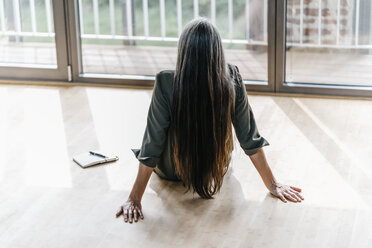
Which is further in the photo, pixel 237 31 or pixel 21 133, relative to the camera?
pixel 237 31

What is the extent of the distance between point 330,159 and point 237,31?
145 cm

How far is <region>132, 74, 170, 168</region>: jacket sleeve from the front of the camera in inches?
105

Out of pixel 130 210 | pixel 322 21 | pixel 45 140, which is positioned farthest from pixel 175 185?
pixel 322 21

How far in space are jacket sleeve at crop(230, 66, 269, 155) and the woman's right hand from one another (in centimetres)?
53

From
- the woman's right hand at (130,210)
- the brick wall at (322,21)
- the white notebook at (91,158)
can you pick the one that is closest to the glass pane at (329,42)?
the brick wall at (322,21)

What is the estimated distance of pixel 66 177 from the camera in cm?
311

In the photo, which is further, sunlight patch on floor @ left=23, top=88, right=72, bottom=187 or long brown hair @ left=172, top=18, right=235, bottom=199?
sunlight patch on floor @ left=23, top=88, right=72, bottom=187

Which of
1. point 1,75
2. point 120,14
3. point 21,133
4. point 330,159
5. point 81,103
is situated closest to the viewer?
point 330,159

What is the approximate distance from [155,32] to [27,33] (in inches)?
38.7

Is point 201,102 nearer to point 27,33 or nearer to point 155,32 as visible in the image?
point 155,32

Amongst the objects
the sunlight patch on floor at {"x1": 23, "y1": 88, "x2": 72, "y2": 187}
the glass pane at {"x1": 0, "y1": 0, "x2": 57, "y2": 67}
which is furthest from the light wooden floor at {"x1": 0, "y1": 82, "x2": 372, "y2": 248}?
the glass pane at {"x1": 0, "y1": 0, "x2": 57, "y2": 67}

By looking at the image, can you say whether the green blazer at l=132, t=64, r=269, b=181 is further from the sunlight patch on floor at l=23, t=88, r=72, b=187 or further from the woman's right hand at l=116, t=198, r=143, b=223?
the sunlight patch on floor at l=23, t=88, r=72, b=187

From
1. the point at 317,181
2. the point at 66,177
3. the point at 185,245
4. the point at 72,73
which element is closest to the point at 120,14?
the point at 72,73

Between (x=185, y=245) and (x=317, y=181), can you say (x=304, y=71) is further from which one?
(x=185, y=245)
